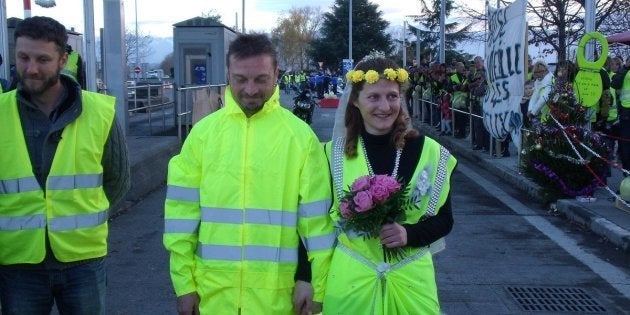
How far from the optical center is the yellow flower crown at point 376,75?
297cm

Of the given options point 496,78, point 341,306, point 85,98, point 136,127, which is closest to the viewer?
point 341,306

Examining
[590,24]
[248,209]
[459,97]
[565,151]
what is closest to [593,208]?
[565,151]

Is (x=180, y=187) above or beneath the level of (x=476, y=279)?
above

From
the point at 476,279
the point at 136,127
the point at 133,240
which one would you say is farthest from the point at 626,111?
the point at 136,127

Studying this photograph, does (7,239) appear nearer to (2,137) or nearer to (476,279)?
(2,137)

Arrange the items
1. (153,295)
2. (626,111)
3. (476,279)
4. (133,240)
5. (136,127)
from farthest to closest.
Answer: (136,127), (626,111), (133,240), (476,279), (153,295)

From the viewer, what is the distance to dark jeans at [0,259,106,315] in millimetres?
3002

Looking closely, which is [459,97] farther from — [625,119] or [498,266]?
[498,266]

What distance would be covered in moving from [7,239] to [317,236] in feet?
4.31

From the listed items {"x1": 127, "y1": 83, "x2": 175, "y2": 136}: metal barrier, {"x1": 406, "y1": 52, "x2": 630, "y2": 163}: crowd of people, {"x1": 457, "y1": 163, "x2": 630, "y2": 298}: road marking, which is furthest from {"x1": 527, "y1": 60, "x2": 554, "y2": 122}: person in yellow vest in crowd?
{"x1": 127, "y1": 83, "x2": 175, "y2": 136}: metal barrier

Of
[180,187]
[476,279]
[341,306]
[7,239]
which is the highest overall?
[180,187]

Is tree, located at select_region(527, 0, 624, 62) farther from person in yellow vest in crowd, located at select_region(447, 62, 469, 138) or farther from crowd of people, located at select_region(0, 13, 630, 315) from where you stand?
crowd of people, located at select_region(0, 13, 630, 315)

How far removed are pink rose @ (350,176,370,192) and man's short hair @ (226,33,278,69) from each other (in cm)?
64

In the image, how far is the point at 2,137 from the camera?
9.74 ft
